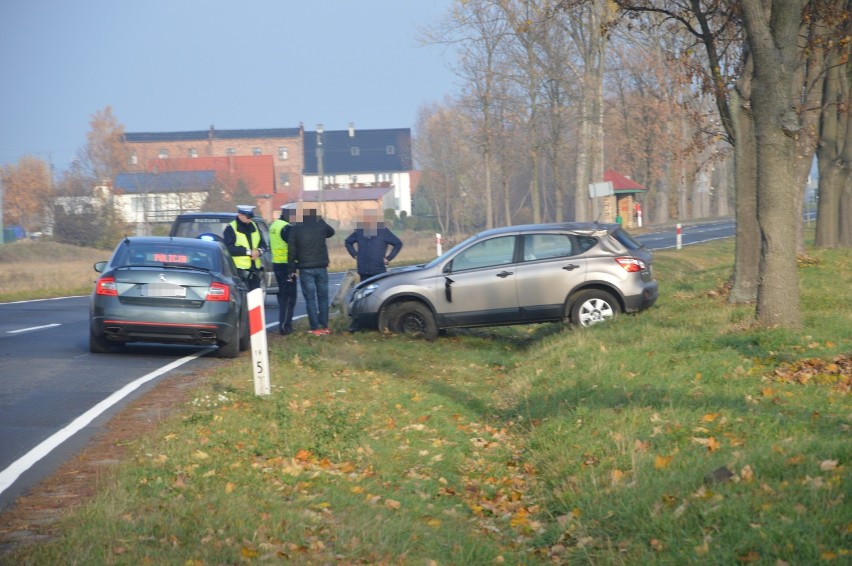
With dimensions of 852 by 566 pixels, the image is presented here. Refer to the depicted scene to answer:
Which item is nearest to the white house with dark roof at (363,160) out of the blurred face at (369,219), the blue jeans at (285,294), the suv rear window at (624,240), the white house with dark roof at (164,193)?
the white house with dark roof at (164,193)

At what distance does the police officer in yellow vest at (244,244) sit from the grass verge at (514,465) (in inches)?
140

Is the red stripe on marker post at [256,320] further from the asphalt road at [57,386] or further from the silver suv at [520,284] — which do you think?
the silver suv at [520,284]

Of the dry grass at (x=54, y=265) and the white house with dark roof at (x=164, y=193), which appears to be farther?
the white house with dark roof at (x=164, y=193)

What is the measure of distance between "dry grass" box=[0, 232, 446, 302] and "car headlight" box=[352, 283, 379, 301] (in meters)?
13.9

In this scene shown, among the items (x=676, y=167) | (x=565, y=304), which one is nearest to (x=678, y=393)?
(x=565, y=304)

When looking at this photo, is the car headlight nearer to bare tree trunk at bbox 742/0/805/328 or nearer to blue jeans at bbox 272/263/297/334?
blue jeans at bbox 272/263/297/334

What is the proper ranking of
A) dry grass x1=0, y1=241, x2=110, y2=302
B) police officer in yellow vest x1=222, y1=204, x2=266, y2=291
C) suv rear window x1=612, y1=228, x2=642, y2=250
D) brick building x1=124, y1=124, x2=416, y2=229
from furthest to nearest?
1. brick building x1=124, y1=124, x2=416, y2=229
2. dry grass x1=0, y1=241, x2=110, y2=302
3. police officer in yellow vest x1=222, y1=204, x2=266, y2=291
4. suv rear window x1=612, y1=228, x2=642, y2=250

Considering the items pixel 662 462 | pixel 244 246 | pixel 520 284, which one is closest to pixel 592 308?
pixel 520 284

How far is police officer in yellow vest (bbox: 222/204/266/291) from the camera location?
15719 mm

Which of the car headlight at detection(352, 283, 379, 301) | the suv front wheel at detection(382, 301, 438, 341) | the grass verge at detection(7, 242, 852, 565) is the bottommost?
the grass verge at detection(7, 242, 852, 565)

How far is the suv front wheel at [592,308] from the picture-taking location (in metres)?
14.9

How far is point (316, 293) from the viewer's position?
1559 centimetres

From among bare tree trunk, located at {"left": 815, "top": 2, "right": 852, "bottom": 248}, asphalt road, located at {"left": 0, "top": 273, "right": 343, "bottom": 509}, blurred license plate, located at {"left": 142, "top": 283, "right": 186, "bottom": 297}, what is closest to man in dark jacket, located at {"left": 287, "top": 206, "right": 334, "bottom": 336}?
asphalt road, located at {"left": 0, "top": 273, "right": 343, "bottom": 509}

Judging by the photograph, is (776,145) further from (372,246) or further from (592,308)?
(372,246)
